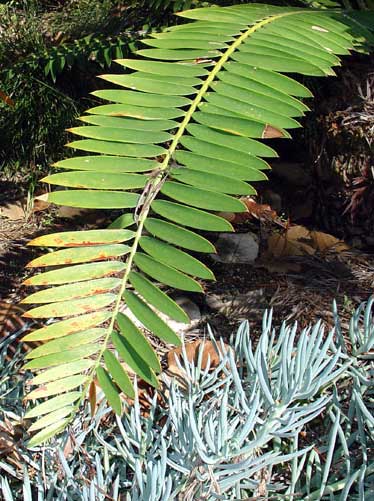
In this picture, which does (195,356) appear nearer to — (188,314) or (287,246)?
(188,314)

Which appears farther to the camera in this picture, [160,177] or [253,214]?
[253,214]

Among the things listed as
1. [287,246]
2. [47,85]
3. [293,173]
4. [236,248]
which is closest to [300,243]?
[287,246]

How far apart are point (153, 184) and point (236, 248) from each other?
2.94 feet

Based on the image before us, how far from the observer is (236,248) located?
2.19m

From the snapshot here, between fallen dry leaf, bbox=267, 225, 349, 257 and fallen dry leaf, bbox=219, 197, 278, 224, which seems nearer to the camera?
fallen dry leaf, bbox=267, 225, 349, 257

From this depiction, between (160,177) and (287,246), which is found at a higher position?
(160,177)

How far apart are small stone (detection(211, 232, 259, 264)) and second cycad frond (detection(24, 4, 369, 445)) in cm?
61

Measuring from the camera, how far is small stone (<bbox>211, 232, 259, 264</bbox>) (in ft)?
7.09

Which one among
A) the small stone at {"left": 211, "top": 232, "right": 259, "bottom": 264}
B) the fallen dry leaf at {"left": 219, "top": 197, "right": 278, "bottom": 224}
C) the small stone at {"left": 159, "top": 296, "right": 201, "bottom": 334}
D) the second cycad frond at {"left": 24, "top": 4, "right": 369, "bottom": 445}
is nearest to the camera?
the second cycad frond at {"left": 24, "top": 4, "right": 369, "bottom": 445}

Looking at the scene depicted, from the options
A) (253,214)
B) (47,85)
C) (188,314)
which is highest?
(47,85)

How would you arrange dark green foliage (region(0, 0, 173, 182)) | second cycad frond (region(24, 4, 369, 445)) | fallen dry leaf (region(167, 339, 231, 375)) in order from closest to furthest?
second cycad frond (region(24, 4, 369, 445)), fallen dry leaf (region(167, 339, 231, 375)), dark green foliage (region(0, 0, 173, 182))

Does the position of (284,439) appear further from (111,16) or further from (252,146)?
(111,16)

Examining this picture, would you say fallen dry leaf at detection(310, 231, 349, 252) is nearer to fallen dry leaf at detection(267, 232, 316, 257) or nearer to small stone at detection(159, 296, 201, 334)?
fallen dry leaf at detection(267, 232, 316, 257)

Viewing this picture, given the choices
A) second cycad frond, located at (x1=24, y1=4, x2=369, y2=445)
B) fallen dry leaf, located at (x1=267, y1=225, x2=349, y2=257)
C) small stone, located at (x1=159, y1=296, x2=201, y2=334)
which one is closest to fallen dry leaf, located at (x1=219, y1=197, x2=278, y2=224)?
fallen dry leaf, located at (x1=267, y1=225, x2=349, y2=257)
